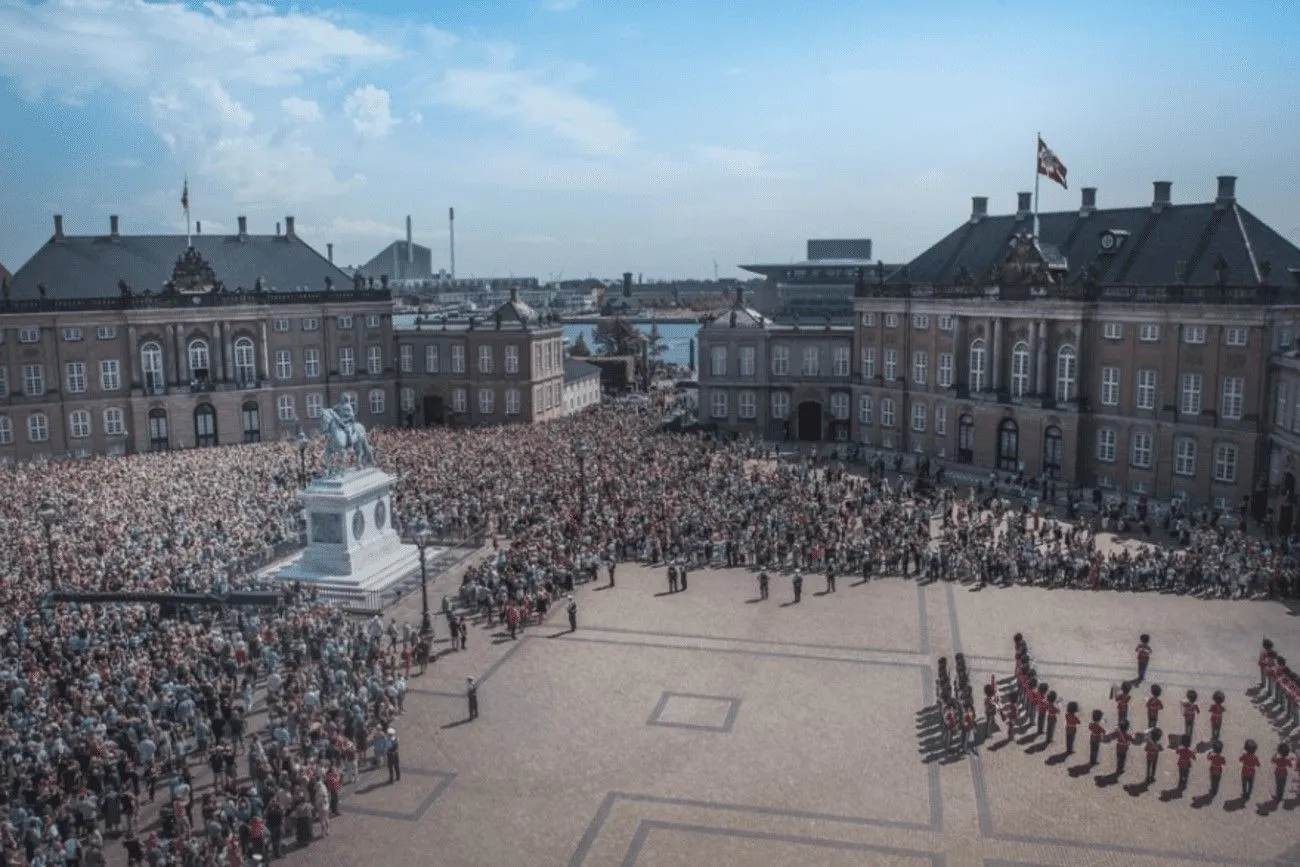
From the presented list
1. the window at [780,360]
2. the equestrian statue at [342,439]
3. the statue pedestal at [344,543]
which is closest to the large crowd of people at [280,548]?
the statue pedestal at [344,543]

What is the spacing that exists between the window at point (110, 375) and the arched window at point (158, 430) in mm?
2745

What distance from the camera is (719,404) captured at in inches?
2995

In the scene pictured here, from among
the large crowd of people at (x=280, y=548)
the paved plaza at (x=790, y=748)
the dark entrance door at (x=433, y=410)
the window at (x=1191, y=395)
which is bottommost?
the paved plaza at (x=790, y=748)

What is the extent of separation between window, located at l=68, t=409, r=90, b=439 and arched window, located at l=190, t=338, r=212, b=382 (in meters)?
6.84

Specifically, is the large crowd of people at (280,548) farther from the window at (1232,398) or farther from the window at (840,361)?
the window at (840,361)

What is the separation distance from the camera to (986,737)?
25406 mm

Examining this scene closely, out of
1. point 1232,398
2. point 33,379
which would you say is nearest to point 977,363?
point 1232,398

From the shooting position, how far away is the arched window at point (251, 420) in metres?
72.9

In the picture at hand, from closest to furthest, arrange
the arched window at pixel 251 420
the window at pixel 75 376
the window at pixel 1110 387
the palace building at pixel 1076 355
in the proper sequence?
the palace building at pixel 1076 355
the window at pixel 1110 387
the window at pixel 75 376
the arched window at pixel 251 420

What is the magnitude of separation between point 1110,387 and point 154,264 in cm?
6224

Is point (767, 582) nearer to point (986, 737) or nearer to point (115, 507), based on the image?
point (986, 737)

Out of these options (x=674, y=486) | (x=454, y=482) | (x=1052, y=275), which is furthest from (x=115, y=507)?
(x=1052, y=275)

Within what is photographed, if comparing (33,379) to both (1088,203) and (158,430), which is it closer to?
(158,430)

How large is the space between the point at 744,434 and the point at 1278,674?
1954 inches
